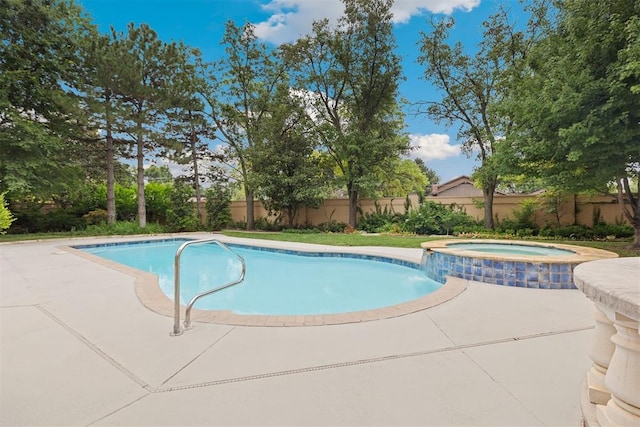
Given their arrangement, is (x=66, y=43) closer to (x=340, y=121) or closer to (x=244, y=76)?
(x=244, y=76)

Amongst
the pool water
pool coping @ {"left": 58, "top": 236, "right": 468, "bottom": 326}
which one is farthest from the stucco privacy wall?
pool coping @ {"left": 58, "top": 236, "right": 468, "bottom": 326}

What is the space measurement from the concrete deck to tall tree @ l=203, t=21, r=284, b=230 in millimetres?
12612

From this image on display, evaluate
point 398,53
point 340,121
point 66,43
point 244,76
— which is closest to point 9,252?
point 66,43

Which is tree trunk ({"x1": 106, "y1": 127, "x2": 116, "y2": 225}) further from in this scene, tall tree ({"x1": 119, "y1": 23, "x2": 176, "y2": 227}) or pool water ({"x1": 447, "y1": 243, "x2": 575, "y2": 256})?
pool water ({"x1": 447, "y1": 243, "x2": 575, "y2": 256})

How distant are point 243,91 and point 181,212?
6689 mm

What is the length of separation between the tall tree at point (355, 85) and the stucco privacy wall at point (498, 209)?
46.9 inches

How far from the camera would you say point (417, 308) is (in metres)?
3.57

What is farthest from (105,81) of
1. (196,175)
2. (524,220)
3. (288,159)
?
(524,220)

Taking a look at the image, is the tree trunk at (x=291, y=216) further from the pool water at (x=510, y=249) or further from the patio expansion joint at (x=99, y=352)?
the patio expansion joint at (x=99, y=352)

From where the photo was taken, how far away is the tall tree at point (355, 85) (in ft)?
45.0

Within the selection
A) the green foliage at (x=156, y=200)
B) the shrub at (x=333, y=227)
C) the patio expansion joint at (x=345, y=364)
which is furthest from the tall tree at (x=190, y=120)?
the patio expansion joint at (x=345, y=364)

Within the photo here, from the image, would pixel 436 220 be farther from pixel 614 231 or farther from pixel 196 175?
pixel 196 175

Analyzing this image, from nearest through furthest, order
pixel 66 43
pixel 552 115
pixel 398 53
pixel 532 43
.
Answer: pixel 552 115 < pixel 532 43 < pixel 66 43 < pixel 398 53

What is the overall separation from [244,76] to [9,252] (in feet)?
37.7
